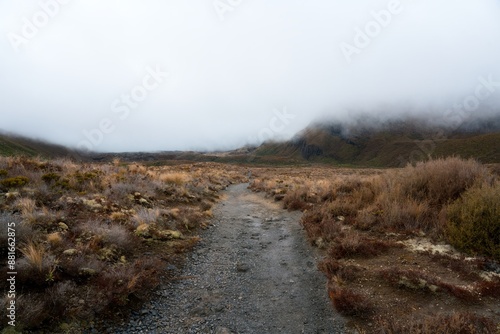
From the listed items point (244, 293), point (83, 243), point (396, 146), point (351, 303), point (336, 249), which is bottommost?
point (244, 293)

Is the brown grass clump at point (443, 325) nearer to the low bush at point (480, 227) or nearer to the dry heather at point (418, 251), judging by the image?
the dry heather at point (418, 251)

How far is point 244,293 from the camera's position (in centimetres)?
640

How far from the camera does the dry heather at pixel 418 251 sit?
504cm

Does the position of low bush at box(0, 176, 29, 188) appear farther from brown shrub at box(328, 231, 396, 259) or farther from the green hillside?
the green hillside

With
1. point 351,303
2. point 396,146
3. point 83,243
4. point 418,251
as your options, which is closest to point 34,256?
point 83,243

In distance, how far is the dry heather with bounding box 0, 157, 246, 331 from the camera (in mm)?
4707

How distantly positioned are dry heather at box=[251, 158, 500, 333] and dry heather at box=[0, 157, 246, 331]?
169 inches

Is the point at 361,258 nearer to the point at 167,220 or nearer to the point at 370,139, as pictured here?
the point at 167,220

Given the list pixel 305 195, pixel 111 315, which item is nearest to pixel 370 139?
pixel 305 195

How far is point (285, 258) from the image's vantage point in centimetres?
859

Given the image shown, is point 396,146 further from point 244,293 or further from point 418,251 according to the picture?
point 244,293

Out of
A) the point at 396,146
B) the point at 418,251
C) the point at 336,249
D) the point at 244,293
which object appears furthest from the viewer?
the point at 396,146

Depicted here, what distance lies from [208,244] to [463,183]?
9583 mm

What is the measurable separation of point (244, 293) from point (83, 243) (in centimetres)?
404
